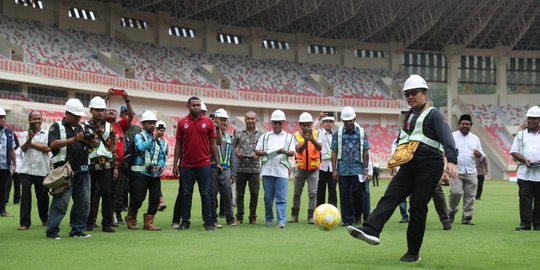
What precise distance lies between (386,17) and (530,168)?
55316 millimetres

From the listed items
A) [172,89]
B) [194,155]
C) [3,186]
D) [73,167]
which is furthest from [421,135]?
[172,89]

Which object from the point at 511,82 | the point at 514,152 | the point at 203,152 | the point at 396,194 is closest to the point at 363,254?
the point at 396,194

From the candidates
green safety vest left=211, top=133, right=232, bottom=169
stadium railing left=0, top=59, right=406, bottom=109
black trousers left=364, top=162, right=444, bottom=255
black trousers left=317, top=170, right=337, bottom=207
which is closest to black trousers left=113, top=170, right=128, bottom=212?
green safety vest left=211, top=133, right=232, bottom=169

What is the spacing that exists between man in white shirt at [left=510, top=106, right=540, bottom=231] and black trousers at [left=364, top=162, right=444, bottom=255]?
548 cm

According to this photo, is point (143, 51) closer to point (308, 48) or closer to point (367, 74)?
point (308, 48)

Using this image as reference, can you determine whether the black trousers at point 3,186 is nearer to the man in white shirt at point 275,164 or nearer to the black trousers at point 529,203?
the man in white shirt at point 275,164

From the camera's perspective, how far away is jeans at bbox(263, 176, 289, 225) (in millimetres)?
14750

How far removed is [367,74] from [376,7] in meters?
11.1

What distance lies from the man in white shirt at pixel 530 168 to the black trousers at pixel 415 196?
548 cm

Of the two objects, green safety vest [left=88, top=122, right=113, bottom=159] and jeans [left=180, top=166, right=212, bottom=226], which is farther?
jeans [left=180, top=166, right=212, bottom=226]

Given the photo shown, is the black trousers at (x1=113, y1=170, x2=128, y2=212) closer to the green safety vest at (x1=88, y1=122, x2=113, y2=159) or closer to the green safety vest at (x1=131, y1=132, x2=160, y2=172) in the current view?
the green safety vest at (x1=131, y1=132, x2=160, y2=172)

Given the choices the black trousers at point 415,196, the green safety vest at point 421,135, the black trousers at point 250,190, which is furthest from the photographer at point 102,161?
the green safety vest at point 421,135

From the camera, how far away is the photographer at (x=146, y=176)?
45.5 feet

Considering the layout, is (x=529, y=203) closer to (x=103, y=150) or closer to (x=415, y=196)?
(x=415, y=196)
